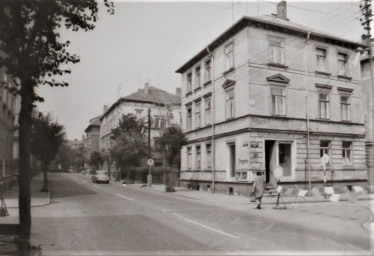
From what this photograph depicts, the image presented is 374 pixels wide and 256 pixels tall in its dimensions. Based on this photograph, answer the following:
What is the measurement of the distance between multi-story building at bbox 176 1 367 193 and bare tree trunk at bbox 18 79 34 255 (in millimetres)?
17411

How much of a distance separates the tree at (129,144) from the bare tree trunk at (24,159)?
36.3m

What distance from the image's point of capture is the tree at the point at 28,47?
6.09 m

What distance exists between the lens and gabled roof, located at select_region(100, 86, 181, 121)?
5631cm

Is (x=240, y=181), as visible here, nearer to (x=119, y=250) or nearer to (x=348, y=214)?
(x=348, y=214)

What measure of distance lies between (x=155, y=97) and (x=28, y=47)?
175 ft

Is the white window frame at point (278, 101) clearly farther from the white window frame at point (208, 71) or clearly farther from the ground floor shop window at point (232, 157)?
the white window frame at point (208, 71)

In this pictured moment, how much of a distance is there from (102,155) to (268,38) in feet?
126

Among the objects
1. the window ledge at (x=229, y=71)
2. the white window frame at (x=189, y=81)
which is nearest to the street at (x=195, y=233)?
the window ledge at (x=229, y=71)

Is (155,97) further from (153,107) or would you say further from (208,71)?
(208,71)

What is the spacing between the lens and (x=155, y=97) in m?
59.2

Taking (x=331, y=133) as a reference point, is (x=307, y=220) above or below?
below

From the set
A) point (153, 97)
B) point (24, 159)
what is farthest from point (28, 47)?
point (153, 97)

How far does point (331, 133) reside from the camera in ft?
84.4

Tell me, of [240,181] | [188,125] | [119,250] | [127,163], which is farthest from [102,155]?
[119,250]
